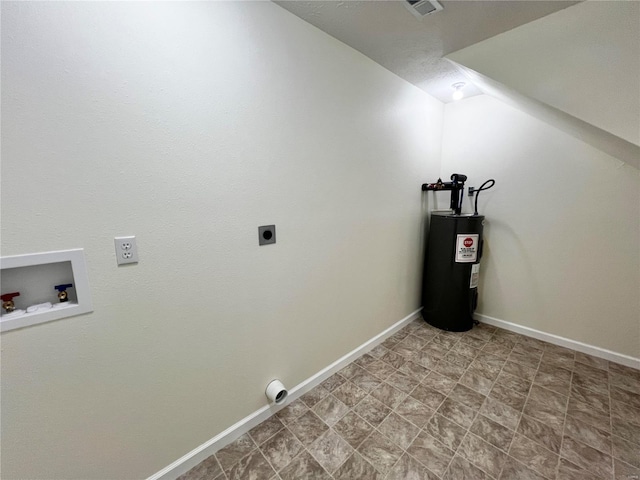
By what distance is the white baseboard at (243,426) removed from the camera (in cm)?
128

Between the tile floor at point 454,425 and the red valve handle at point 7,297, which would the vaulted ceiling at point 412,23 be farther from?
the tile floor at point 454,425

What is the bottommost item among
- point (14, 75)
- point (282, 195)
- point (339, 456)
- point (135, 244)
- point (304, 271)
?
point (339, 456)

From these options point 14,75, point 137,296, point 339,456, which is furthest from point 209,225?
point 339,456

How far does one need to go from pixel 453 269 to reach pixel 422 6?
2.09 m

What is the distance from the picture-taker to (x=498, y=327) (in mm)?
2732

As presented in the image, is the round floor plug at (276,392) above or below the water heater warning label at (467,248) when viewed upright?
below

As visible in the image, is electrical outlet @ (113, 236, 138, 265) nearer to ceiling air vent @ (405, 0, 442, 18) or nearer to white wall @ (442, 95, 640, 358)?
ceiling air vent @ (405, 0, 442, 18)

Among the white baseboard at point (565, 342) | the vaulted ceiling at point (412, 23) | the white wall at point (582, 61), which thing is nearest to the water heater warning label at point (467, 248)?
the white baseboard at point (565, 342)

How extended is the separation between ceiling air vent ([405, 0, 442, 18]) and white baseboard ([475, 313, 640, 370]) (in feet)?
9.34

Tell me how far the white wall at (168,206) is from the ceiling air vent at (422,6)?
493mm

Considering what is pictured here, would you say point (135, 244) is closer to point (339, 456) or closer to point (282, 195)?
point (282, 195)

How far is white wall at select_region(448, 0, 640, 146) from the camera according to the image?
4.27 feet

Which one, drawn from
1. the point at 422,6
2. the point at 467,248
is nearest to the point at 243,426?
the point at 467,248

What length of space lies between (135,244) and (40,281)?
0.32 metres
